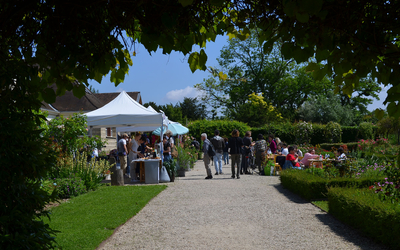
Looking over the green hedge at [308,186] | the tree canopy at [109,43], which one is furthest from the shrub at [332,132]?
the tree canopy at [109,43]

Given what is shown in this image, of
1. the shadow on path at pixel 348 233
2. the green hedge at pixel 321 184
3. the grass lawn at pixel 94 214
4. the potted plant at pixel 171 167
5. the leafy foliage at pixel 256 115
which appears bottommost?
the shadow on path at pixel 348 233

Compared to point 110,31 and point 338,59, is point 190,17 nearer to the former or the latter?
point 110,31

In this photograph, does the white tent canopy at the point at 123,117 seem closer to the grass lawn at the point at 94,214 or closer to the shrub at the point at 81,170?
the shrub at the point at 81,170

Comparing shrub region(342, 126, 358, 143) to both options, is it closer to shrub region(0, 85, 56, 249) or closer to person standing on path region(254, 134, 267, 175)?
person standing on path region(254, 134, 267, 175)

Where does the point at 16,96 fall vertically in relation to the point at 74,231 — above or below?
above

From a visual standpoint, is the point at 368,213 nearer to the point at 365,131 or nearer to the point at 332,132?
the point at 332,132

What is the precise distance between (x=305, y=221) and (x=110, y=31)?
4.98 meters

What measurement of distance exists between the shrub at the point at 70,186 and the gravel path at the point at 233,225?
6.79 feet

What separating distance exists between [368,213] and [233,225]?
214 centimetres

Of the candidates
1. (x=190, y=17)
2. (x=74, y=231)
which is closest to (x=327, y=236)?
(x=74, y=231)

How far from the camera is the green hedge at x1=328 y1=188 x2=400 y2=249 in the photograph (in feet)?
15.1

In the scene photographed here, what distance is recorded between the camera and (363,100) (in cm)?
4762

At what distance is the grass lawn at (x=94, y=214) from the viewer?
5.04 meters

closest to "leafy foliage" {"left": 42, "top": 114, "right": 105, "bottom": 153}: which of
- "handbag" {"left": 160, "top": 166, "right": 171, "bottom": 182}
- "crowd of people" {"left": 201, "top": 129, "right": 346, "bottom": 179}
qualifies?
"handbag" {"left": 160, "top": 166, "right": 171, "bottom": 182}
